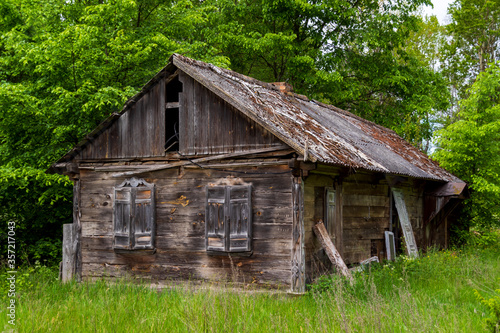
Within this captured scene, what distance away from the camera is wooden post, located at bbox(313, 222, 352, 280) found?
33.4 ft

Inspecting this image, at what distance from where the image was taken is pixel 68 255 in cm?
1238

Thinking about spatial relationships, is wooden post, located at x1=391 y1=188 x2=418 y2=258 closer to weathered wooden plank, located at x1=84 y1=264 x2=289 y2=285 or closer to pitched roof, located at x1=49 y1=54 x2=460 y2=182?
pitched roof, located at x1=49 y1=54 x2=460 y2=182

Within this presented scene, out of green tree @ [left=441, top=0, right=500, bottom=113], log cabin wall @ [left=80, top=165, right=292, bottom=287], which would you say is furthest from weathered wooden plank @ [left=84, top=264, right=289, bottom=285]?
green tree @ [left=441, top=0, right=500, bottom=113]

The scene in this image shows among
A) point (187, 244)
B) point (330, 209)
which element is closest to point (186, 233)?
point (187, 244)

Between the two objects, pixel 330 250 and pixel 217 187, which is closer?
pixel 330 250

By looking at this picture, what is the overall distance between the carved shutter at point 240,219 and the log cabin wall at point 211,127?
0.85m

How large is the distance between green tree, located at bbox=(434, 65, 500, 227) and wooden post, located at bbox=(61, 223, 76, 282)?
1167 centimetres

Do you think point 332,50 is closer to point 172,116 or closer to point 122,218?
point 172,116

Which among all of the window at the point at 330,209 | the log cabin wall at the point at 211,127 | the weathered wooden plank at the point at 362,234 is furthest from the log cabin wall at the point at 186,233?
the weathered wooden plank at the point at 362,234

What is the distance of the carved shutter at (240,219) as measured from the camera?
10.3 m

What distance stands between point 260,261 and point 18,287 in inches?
173

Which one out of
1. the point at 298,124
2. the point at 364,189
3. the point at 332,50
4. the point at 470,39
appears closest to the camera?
the point at 298,124

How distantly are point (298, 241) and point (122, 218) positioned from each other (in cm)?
400

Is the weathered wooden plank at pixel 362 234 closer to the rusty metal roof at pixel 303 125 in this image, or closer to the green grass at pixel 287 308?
the green grass at pixel 287 308
